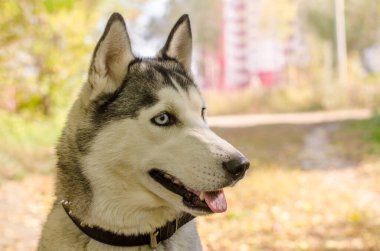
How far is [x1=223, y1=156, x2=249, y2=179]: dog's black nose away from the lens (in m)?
2.62

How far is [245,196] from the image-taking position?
28.1ft

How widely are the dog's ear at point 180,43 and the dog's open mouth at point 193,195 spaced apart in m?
0.86

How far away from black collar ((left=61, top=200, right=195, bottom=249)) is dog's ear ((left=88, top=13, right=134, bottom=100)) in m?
0.61

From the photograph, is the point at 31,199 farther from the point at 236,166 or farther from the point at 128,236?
the point at 236,166

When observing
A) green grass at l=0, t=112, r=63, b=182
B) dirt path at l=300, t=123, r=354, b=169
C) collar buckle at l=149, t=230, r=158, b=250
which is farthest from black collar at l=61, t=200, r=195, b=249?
dirt path at l=300, t=123, r=354, b=169

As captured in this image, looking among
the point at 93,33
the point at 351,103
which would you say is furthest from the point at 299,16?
the point at 93,33

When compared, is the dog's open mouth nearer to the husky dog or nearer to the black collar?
the husky dog

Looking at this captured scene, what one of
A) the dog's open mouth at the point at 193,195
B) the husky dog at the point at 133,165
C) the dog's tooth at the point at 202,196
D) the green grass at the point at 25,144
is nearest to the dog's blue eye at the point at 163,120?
the husky dog at the point at 133,165

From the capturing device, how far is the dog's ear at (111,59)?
2.93 meters

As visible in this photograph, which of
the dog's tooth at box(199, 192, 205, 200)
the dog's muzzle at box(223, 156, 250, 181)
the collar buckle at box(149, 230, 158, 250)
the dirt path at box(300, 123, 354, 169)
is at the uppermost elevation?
the dog's muzzle at box(223, 156, 250, 181)

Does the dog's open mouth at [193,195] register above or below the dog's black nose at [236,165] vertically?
below

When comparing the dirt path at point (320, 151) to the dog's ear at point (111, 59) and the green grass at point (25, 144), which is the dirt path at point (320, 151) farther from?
the dog's ear at point (111, 59)

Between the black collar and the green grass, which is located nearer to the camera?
the black collar

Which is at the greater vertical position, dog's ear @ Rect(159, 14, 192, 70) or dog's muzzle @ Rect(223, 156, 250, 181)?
dog's ear @ Rect(159, 14, 192, 70)
